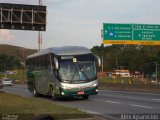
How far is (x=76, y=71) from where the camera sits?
28.3 metres

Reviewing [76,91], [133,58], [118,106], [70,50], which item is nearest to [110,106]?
[118,106]

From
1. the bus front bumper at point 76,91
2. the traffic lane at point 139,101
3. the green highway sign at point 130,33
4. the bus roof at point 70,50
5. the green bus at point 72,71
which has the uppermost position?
the green highway sign at point 130,33

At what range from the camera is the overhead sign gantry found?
129 feet

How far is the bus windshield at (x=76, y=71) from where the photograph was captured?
28250 millimetres

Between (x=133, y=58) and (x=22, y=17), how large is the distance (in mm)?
92172

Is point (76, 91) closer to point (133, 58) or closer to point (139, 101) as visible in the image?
point (139, 101)

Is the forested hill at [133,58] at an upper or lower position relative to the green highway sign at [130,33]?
lower

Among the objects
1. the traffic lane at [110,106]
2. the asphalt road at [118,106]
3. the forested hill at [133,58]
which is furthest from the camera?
the forested hill at [133,58]

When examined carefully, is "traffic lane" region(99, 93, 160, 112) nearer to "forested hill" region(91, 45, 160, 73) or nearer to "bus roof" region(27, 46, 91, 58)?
"bus roof" region(27, 46, 91, 58)

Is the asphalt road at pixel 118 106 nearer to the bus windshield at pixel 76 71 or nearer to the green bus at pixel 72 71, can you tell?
the green bus at pixel 72 71

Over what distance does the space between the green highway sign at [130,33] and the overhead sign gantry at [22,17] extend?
37.0 feet

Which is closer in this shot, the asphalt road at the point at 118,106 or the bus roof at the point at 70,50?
the asphalt road at the point at 118,106

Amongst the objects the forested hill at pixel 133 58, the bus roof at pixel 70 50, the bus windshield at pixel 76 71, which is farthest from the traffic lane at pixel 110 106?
the forested hill at pixel 133 58

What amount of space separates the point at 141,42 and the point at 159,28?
2252mm
